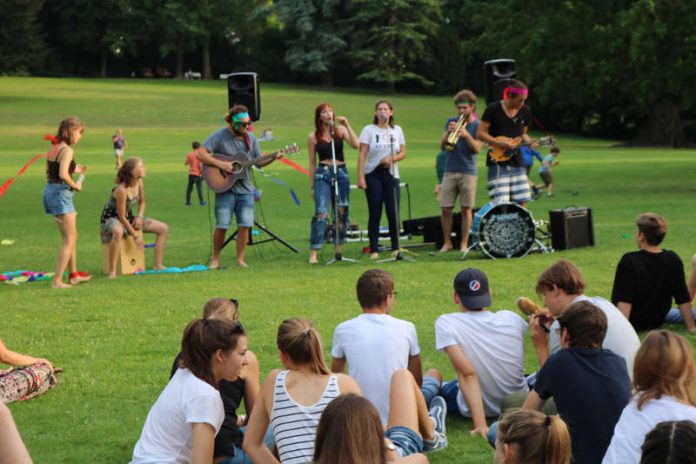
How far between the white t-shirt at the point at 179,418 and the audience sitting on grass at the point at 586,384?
4.83 feet

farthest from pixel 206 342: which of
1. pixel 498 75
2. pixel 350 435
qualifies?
pixel 498 75

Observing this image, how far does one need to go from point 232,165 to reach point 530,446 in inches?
378

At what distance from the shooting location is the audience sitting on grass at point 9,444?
8.45ft

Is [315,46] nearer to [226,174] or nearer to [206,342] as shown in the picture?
[226,174]

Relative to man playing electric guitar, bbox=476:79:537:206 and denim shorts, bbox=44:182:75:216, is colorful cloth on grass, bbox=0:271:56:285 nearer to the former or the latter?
denim shorts, bbox=44:182:75:216

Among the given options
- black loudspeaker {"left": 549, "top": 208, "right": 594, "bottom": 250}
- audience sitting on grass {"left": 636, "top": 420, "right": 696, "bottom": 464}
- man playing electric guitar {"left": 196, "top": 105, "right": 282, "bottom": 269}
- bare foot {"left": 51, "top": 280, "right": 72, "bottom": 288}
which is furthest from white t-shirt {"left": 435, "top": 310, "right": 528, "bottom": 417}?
black loudspeaker {"left": 549, "top": 208, "right": 594, "bottom": 250}

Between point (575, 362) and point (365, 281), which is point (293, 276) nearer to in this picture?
point (365, 281)

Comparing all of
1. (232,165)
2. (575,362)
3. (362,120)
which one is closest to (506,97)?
(232,165)

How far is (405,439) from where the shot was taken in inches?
199

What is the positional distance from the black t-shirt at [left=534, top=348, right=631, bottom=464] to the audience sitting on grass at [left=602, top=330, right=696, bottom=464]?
0.58m

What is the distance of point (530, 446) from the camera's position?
3.55m

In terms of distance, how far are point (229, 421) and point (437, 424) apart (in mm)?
1213

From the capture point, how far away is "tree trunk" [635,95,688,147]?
48.5 meters

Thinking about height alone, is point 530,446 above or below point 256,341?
above
